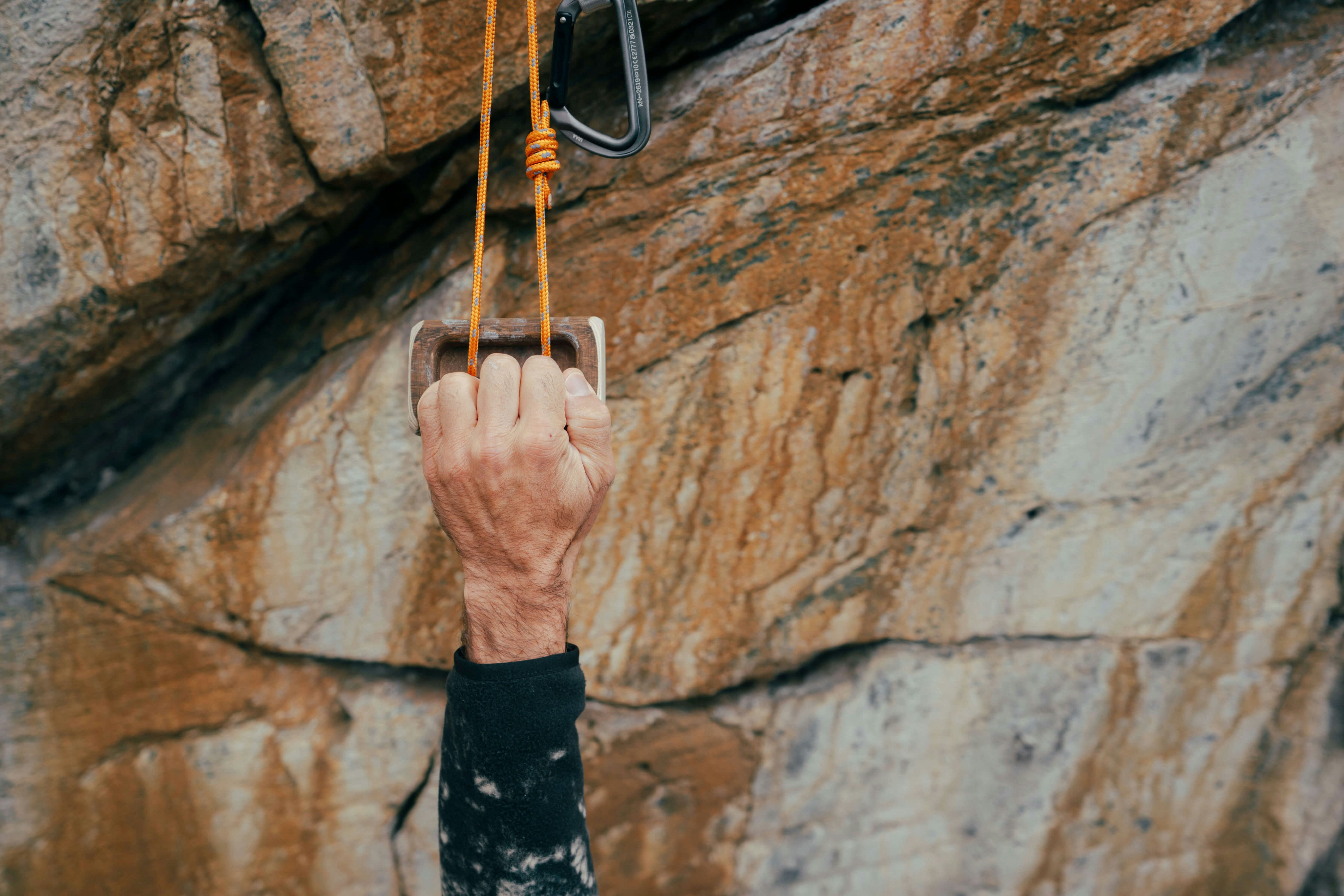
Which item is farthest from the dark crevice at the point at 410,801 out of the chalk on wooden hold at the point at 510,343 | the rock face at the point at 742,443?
the chalk on wooden hold at the point at 510,343

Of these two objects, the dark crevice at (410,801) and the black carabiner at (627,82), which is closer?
the black carabiner at (627,82)

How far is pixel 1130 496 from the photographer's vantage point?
1463 mm

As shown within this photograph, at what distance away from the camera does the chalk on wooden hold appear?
953 mm

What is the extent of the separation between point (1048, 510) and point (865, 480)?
409 millimetres

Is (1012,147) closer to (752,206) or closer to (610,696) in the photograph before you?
(752,206)

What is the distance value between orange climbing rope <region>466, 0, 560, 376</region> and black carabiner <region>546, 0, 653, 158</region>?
0.09 ft

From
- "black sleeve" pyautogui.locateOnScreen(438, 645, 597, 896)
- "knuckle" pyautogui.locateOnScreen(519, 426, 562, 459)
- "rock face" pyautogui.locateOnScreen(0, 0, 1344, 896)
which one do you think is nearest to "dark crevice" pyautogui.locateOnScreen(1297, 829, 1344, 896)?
"rock face" pyautogui.locateOnScreen(0, 0, 1344, 896)

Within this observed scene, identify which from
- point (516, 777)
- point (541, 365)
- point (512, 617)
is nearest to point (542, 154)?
point (541, 365)

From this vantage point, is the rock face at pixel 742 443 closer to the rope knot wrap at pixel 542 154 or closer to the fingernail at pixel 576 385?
the rope knot wrap at pixel 542 154

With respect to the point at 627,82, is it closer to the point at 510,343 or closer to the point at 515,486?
the point at 510,343

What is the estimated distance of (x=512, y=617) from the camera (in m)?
0.85

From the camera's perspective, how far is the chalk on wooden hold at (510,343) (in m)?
0.95

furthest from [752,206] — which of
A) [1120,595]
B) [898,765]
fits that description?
[898,765]

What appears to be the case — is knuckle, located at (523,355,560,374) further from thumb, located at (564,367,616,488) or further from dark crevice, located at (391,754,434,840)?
dark crevice, located at (391,754,434,840)
